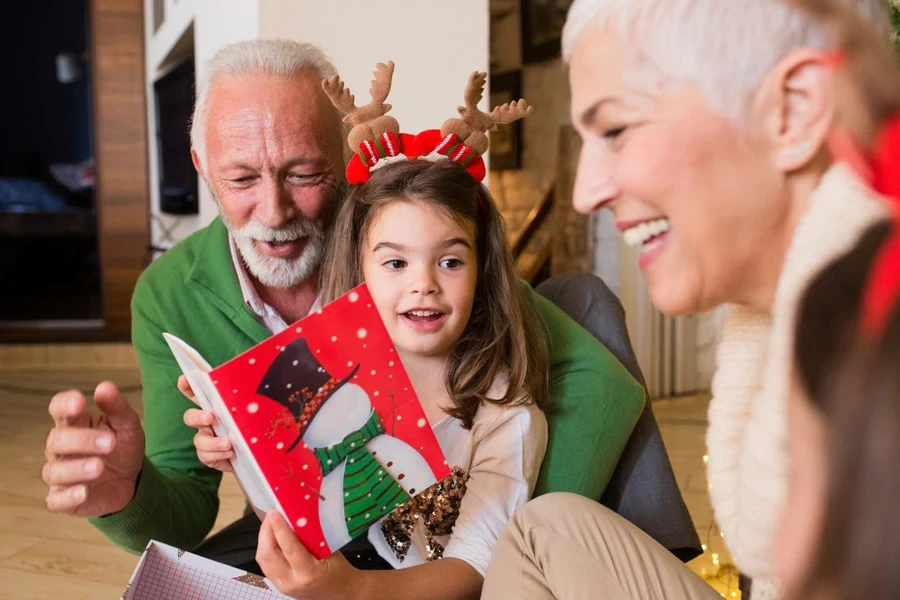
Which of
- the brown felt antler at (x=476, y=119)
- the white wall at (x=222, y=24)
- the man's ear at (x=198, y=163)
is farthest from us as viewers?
the white wall at (x=222, y=24)

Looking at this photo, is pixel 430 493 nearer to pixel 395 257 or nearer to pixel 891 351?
pixel 395 257

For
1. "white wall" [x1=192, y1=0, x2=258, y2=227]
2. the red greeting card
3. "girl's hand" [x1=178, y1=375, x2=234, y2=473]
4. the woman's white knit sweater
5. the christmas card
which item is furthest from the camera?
"white wall" [x1=192, y1=0, x2=258, y2=227]

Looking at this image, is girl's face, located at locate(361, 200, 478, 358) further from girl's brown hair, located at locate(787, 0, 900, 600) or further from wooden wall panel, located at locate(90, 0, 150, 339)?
wooden wall panel, located at locate(90, 0, 150, 339)

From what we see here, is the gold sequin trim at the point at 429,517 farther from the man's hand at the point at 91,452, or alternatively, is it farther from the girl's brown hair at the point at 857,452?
the girl's brown hair at the point at 857,452

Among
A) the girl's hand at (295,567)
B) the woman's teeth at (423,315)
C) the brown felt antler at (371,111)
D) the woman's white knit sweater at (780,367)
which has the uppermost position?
the brown felt antler at (371,111)

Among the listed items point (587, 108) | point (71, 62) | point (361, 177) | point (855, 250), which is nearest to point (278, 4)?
point (361, 177)

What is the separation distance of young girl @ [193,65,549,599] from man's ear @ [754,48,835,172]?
77 centimetres

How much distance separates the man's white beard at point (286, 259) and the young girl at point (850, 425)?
3.99ft

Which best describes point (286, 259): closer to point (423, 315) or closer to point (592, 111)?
point (423, 315)

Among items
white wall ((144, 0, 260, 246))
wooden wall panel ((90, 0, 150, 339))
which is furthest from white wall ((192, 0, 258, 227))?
wooden wall panel ((90, 0, 150, 339))

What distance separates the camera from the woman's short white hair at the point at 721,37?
71 centimetres

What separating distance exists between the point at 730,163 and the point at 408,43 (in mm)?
1688

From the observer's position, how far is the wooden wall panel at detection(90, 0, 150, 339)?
566cm

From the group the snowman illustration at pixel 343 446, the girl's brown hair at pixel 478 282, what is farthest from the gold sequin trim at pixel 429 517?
the snowman illustration at pixel 343 446
